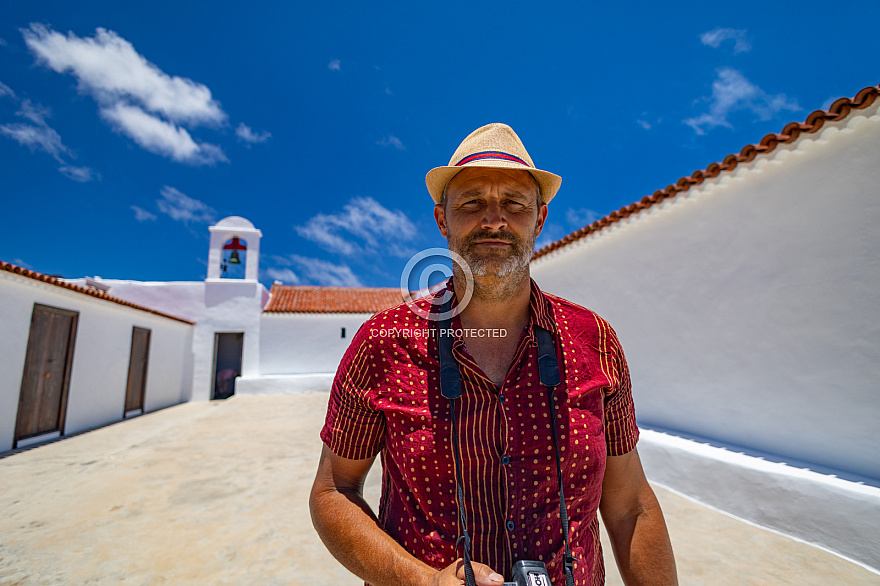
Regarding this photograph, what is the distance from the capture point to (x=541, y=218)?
4.86ft

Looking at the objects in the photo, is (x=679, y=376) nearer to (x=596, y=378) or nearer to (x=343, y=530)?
(x=596, y=378)

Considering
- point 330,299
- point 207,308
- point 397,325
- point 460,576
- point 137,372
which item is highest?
point 330,299

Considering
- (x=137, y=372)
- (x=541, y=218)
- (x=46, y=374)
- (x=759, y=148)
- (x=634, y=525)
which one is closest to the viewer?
(x=634, y=525)

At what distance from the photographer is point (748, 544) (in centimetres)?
313

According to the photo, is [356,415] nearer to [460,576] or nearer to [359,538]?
[359,538]

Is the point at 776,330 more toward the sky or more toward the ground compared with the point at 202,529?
more toward the sky

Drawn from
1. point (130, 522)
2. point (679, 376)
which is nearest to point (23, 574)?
point (130, 522)

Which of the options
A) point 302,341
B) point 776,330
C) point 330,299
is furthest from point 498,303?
point 330,299

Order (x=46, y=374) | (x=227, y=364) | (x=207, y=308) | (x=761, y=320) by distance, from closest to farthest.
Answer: (x=761, y=320), (x=46, y=374), (x=207, y=308), (x=227, y=364)

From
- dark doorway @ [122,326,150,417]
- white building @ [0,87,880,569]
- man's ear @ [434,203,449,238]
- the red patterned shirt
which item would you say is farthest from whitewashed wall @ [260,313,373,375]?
the red patterned shirt

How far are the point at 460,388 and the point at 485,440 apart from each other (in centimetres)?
15

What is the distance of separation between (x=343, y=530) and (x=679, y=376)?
15.5 ft

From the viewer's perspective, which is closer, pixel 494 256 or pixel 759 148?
pixel 494 256

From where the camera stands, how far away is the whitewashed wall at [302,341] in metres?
16.1
